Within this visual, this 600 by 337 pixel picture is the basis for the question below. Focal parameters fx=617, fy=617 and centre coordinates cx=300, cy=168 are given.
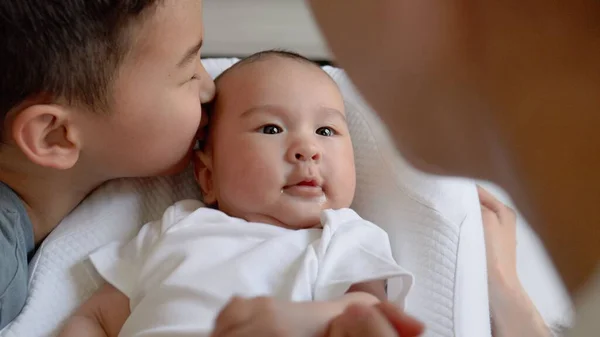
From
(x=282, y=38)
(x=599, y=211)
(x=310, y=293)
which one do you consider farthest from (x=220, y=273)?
(x=282, y=38)

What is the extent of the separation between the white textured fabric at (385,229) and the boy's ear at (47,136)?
12 centimetres

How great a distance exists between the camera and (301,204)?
0.71m

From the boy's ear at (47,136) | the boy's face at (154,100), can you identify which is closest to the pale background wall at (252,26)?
the boy's face at (154,100)

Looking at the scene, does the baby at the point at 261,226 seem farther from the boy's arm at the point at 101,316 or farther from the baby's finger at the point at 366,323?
the baby's finger at the point at 366,323

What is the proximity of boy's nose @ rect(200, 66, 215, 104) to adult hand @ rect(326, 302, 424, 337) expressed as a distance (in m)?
0.39

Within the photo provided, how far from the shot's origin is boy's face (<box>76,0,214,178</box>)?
25.7 inches

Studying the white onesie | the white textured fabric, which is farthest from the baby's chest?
the white textured fabric

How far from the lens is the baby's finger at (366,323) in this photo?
42 cm

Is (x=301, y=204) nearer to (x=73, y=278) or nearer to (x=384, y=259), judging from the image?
(x=384, y=259)

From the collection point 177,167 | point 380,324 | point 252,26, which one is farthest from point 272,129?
point 252,26

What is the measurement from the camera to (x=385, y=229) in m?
0.77

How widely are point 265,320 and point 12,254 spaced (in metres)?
0.36

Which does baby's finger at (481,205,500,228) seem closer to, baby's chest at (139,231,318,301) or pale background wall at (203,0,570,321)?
baby's chest at (139,231,318,301)

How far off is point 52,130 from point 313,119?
29 centimetres
